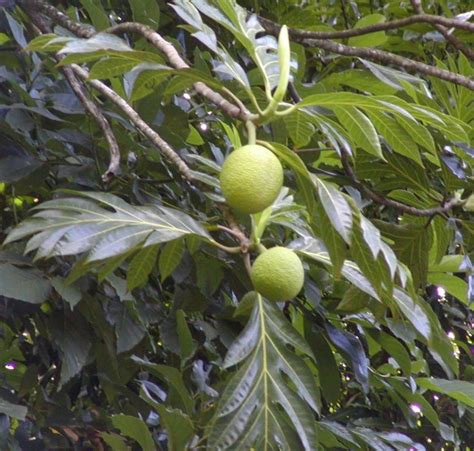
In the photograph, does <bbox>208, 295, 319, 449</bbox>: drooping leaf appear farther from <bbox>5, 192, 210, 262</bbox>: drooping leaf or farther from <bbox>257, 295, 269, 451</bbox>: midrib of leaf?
<bbox>5, 192, 210, 262</bbox>: drooping leaf

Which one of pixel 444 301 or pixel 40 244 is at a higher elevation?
pixel 40 244

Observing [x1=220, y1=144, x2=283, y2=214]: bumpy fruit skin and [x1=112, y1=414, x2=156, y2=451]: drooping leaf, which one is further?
[x1=112, y1=414, x2=156, y2=451]: drooping leaf

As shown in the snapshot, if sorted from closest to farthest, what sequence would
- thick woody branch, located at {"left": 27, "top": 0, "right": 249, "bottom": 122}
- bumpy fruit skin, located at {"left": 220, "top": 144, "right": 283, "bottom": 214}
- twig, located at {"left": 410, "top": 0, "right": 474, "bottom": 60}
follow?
bumpy fruit skin, located at {"left": 220, "top": 144, "right": 283, "bottom": 214} → thick woody branch, located at {"left": 27, "top": 0, "right": 249, "bottom": 122} → twig, located at {"left": 410, "top": 0, "right": 474, "bottom": 60}

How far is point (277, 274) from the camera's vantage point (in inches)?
36.5

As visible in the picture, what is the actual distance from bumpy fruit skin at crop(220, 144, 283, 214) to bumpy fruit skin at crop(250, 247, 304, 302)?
4.2 inches

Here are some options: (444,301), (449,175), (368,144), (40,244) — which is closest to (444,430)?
(444,301)

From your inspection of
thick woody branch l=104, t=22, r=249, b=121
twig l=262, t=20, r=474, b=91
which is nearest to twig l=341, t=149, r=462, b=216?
twig l=262, t=20, r=474, b=91

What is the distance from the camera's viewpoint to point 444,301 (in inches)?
102

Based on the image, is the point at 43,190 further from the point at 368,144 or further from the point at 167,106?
the point at 368,144

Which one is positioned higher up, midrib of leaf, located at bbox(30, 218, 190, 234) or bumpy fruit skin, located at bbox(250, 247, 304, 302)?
midrib of leaf, located at bbox(30, 218, 190, 234)

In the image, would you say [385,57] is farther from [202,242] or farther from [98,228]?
[98,228]

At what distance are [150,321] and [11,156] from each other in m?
0.34

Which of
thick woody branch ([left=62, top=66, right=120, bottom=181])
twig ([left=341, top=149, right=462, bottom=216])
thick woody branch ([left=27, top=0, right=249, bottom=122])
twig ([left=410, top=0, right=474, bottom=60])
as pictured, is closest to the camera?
thick woody branch ([left=27, top=0, right=249, bottom=122])

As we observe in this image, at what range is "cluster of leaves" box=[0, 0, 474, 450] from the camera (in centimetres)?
97
